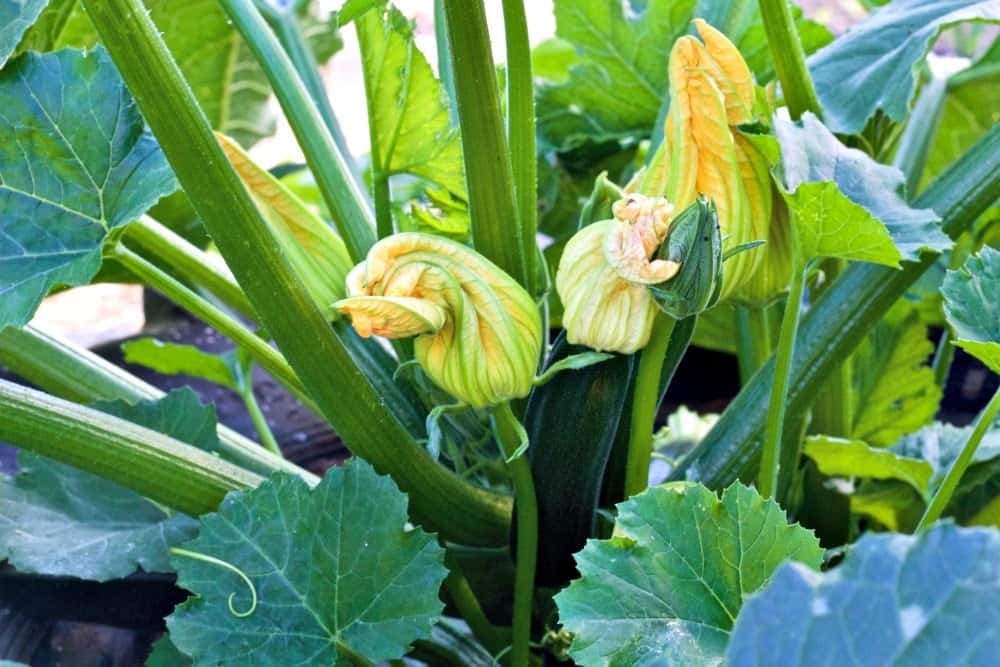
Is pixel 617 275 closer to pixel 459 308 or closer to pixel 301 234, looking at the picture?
pixel 459 308

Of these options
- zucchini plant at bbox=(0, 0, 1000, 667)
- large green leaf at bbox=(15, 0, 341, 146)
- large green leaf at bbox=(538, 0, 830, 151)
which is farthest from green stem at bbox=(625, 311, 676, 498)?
large green leaf at bbox=(15, 0, 341, 146)

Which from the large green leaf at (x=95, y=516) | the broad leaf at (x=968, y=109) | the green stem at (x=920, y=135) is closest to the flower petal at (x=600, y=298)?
the large green leaf at (x=95, y=516)

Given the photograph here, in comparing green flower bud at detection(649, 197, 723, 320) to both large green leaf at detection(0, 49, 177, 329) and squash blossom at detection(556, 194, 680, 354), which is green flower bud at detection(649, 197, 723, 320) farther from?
large green leaf at detection(0, 49, 177, 329)

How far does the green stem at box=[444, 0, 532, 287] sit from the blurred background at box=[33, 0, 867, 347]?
437mm

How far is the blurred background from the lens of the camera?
1582mm

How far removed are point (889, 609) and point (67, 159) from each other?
0.59 m

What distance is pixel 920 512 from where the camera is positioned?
1.03 metres

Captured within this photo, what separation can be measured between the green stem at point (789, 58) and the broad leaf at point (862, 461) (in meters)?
0.24

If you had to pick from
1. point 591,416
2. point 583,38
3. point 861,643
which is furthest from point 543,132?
point 861,643

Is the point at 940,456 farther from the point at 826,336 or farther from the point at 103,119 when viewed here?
the point at 103,119

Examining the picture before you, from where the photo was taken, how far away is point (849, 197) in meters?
0.75

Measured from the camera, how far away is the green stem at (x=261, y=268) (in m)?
0.64

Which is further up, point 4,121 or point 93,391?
point 4,121

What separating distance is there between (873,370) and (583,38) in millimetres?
411
